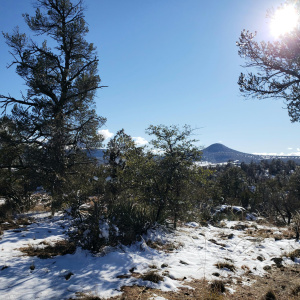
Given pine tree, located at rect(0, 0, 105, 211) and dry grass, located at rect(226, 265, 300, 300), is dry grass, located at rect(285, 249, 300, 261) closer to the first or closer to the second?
dry grass, located at rect(226, 265, 300, 300)

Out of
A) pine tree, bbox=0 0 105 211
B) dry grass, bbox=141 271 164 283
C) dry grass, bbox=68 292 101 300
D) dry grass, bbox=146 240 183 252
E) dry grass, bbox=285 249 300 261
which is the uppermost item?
pine tree, bbox=0 0 105 211

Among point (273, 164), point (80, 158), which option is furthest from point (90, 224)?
point (273, 164)

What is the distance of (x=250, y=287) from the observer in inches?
143

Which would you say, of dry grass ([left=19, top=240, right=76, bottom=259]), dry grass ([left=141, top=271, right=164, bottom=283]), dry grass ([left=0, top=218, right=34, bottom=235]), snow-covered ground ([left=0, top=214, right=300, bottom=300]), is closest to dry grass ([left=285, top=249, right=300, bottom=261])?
snow-covered ground ([left=0, top=214, right=300, bottom=300])

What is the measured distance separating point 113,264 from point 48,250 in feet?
5.56

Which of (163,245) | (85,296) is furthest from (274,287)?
(85,296)

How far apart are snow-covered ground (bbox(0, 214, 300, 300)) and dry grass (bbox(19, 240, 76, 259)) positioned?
0.52 ft

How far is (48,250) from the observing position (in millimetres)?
4781

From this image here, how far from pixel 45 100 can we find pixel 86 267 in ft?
27.1

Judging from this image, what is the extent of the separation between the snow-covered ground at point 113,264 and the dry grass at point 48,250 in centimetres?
16

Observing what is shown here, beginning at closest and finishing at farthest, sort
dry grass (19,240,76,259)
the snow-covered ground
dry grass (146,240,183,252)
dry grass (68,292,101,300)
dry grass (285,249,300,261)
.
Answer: dry grass (68,292,101,300), the snow-covered ground, dry grass (19,240,76,259), dry grass (285,249,300,261), dry grass (146,240,183,252)

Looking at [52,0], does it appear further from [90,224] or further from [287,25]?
[90,224]

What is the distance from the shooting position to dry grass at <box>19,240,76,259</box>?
446 cm

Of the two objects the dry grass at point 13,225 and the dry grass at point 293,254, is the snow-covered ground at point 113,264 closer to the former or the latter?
the dry grass at point 293,254
